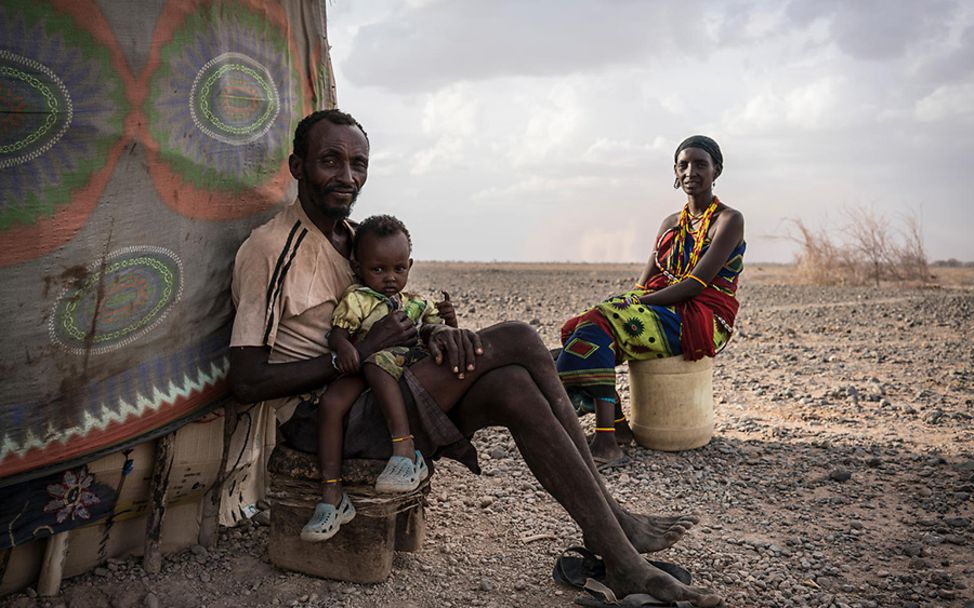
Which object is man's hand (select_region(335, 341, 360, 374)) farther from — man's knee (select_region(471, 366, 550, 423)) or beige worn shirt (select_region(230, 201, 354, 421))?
man's knee (select_region(471, 366, 550, 423))

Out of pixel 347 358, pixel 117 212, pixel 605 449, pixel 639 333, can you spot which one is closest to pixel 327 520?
pixel 347 358

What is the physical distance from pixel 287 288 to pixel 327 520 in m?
0.81

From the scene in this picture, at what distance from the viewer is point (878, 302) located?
502 inches

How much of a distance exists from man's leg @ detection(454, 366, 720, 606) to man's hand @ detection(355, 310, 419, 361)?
12.2 inches

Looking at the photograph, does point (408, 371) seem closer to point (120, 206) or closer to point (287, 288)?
point (287, 288)

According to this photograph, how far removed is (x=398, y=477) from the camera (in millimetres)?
2693

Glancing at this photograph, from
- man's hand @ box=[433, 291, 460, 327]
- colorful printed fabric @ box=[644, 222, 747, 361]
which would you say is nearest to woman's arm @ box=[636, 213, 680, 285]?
colorful printed fabric @ box=[644, 222, 747, 361]

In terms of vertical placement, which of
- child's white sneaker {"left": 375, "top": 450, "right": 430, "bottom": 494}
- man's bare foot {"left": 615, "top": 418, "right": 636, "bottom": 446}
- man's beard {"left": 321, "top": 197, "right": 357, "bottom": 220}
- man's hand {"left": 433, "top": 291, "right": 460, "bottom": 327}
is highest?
man's beard {"left": 321, "top": 197, "right": 357, "bottom": 220}

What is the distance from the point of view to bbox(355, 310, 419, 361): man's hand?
284 centimetres

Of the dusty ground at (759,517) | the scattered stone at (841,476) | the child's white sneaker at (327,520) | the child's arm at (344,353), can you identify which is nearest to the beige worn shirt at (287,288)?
the child's arm at (344,353)

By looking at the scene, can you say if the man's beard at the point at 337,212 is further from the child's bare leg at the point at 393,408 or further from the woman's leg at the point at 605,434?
the woman's leg at the point at 605,434

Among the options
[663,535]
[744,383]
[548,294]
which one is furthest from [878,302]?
[663,535]

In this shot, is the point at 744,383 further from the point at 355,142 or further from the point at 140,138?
the point at 140,138

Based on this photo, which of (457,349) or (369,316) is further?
(369,316)
